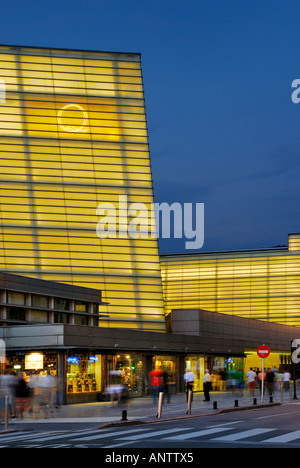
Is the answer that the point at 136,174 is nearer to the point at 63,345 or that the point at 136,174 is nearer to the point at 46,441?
the point at 63,345

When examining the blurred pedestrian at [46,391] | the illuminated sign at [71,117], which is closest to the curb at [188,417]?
the blurred pedestrian at [46,391]

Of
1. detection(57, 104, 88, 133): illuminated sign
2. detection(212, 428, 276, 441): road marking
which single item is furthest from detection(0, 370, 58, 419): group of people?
detection(57, 104, 88, 133): illuminated sign

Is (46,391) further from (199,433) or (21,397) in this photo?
(199,433)

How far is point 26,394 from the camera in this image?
34.7 m

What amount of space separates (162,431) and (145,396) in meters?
29.1

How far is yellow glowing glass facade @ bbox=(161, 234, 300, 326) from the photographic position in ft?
372

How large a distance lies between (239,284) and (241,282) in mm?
431

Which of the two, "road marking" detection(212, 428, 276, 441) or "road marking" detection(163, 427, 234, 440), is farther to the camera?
"road marking" detection(163, 427, 234, 440)

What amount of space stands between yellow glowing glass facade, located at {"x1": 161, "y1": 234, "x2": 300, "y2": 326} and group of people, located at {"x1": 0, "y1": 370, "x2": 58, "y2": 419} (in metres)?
80.6

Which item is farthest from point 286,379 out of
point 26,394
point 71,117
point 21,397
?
point 71,117

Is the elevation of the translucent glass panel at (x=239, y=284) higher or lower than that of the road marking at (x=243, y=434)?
higher

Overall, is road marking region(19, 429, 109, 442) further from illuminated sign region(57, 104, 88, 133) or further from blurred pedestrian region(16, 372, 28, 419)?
illuminated sign region(57, 104, 88, 133)

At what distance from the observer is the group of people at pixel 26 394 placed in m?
33.8

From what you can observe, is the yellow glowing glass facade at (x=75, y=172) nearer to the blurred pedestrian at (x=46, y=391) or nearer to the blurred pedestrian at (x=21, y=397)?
the blurred pedestrian at (x=46, y=391)
